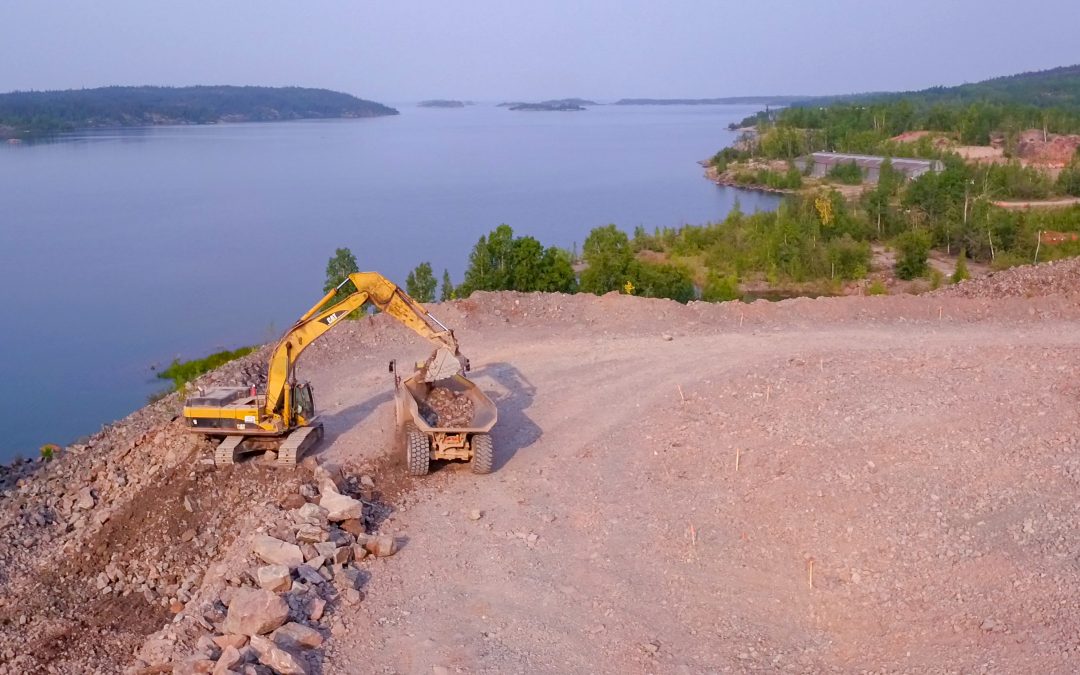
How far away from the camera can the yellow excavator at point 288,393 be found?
12188mm

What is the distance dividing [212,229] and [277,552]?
47051 millimetres

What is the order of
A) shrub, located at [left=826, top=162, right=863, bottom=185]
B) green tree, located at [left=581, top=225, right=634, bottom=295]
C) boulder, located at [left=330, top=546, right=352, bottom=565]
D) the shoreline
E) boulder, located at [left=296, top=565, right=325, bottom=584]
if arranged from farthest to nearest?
the shoreline < shrub, located at [left=826, top=162, right=863, bottom=185] < green tree, located at [left=581, top=225, right=634, bottom=295] < boulder, located at [left=330, top=546, right=352, bottom=565] < boulder, located at [left=296, top=565, right=325, bottom=584]

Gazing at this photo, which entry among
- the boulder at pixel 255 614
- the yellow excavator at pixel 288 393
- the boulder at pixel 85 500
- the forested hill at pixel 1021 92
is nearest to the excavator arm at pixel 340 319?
the yellow excavator at pixel 288 393

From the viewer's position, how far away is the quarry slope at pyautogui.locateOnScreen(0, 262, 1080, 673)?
8609 mm

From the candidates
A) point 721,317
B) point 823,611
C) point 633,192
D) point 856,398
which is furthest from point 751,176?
point 823,611

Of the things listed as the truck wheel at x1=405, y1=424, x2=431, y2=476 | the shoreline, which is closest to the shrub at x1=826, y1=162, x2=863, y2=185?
the shoreline

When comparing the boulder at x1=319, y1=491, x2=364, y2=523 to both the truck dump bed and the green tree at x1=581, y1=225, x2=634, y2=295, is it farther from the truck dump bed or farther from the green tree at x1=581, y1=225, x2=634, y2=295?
the green tree at x1=581, y1=225, x2=634, y2=295

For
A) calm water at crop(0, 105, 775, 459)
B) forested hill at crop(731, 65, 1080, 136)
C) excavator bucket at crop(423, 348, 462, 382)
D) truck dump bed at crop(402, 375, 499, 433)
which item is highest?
forested hill at crop(731, 65, 1080, 136)

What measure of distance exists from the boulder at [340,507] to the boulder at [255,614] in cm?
192

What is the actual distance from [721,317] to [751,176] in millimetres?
62547

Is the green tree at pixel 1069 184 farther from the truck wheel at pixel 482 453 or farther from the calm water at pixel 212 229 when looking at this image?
the truck wheel at pixel 482 453

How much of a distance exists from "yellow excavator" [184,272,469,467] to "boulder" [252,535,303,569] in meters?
2.59

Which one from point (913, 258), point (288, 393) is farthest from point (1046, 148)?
point (288, 393)

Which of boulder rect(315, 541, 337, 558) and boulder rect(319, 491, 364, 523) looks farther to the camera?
boulder rect(319, 491, 364, 523)
